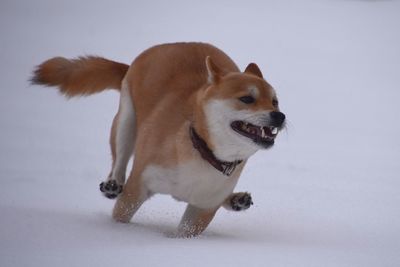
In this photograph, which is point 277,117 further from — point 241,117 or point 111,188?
point 111,188

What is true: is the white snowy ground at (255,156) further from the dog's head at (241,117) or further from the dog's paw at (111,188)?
the dog's head at (241,117)

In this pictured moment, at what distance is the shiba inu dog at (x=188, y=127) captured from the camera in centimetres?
434

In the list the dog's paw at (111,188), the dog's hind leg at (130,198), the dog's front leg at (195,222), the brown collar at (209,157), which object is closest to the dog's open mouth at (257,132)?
the brown collar at (209,157)

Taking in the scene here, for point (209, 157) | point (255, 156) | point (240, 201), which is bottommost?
point (255, 156)

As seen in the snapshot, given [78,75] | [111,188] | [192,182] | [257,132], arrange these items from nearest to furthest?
[257,132]
[192,182]
[111,188]
[78,75]

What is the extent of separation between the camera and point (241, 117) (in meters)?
4.30

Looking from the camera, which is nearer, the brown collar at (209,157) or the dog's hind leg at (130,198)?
the brown collar at (209,157)

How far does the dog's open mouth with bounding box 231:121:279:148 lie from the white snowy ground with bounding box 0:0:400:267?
0.66 metres

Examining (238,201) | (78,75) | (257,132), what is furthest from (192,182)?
(78,75)

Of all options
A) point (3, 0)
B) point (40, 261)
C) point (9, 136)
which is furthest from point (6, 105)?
point (3, 0)

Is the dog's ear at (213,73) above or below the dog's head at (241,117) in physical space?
above

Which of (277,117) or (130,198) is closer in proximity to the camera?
(277,117)

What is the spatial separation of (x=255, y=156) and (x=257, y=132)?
5.00 m

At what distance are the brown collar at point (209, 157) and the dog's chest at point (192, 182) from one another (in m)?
0.06
